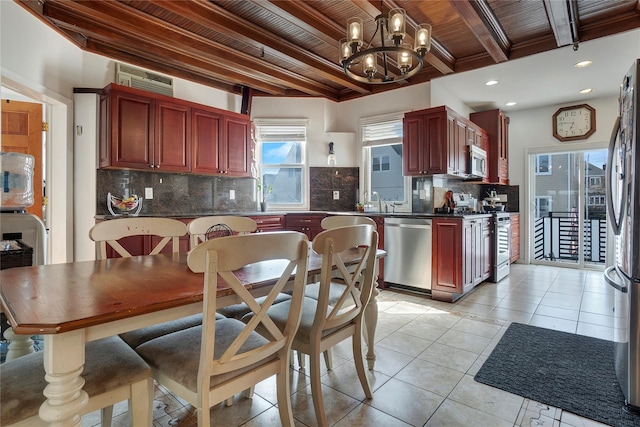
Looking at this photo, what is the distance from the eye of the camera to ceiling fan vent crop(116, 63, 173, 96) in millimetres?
3583

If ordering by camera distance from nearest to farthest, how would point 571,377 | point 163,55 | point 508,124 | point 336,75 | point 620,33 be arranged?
point 571,377 < point 620,33 < point 163,55 < point 336,75 < point 508,124

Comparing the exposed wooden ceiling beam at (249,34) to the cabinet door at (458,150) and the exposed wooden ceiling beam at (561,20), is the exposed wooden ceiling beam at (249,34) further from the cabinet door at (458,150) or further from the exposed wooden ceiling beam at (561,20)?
the exposed wooden ceiling beam at (561,20)

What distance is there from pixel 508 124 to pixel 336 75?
139 inches

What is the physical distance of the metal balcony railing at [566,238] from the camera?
5184 millimetres

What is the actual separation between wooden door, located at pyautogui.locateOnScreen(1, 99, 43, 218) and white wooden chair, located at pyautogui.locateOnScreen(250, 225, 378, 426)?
3.02 metres

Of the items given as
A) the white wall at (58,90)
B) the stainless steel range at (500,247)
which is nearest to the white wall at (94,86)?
the white wall at (58,90)

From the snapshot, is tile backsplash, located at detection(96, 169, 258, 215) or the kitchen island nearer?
the kitchen island

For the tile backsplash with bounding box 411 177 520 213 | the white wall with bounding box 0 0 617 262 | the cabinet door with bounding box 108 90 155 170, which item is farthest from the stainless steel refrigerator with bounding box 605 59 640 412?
the cabinet door with bounding box 108 90 155 170

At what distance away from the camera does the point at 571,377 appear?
198 centimetres

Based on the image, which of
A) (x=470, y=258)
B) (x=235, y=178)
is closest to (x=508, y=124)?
(x=470, y=258)

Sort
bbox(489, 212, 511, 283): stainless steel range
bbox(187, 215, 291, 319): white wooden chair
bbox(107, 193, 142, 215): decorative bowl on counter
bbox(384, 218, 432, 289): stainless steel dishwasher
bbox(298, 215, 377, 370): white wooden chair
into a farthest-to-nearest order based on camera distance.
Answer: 1. bbox(489, 212, 511, 283): stainless steel range
2. bbox(384, 218, 432, 289): stainless steel dishwasher
3. bbox(107, 193, 142, 215): decorative bowl on counter
4. bbox(187, 215, 291, 319): white wooden chair
5. bbox(298, 215, 377, 370): white wooden chair

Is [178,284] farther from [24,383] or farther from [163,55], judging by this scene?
[163,55]

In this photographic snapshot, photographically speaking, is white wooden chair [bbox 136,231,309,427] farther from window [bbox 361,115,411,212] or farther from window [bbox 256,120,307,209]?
window [bbox 256,120,307,209]

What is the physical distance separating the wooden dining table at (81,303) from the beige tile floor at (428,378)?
0.78m
